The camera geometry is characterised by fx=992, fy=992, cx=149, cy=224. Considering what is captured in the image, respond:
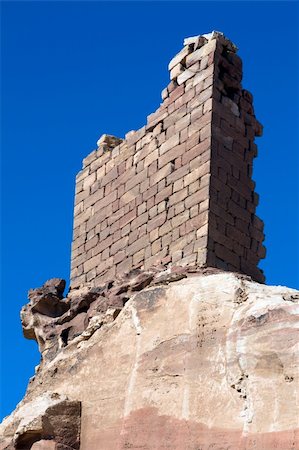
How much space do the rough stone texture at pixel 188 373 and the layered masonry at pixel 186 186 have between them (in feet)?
6.52

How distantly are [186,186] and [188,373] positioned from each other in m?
3.77

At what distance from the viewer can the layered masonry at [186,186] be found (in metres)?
9.68

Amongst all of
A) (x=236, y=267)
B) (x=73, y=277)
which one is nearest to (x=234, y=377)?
(x=236, y=267)

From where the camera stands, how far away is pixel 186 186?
9945mm

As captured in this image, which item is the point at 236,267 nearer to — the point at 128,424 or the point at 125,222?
the point at 125,222

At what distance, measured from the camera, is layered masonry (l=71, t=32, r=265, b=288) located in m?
9.68

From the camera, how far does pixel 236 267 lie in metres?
9.71

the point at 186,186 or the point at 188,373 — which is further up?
the point at 186,186

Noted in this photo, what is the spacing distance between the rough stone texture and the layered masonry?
1988 mm

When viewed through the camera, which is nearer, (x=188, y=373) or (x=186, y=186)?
(x=188, y=373)

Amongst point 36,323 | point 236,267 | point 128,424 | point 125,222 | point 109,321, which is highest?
point 125,222

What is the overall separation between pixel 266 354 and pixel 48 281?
4663 mm

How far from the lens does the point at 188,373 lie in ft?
21.1

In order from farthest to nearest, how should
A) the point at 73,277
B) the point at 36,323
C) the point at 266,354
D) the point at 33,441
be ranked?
1. the point at 73,277
2. the point at 36,323
3. the point at 33,441
4. the point at 266,354
